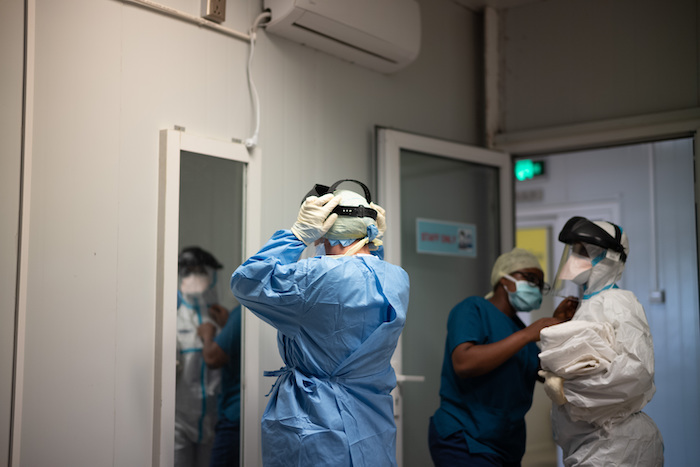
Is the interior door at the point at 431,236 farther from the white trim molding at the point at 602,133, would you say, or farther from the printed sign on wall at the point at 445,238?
the white trim molding at the point at 602,133

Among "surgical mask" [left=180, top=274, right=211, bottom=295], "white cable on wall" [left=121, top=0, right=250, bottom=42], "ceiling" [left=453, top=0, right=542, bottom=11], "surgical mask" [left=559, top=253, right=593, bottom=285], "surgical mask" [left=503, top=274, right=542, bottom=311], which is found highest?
"ceiling" [left=453, top=0, right=542, bottom=11]

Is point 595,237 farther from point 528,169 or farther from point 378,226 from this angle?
point 528,169

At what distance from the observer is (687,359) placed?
12.5 ft

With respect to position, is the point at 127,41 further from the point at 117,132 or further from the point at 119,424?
the point at 119,424

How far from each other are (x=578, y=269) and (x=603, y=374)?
16.8 inches

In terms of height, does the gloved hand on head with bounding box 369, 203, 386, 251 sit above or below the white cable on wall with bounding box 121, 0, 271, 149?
below

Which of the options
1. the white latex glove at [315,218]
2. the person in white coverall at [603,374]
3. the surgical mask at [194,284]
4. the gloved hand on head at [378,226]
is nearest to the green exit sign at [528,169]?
the person in white coverall at [603,374]

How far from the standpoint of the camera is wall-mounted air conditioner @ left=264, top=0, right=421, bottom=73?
2.45 metres

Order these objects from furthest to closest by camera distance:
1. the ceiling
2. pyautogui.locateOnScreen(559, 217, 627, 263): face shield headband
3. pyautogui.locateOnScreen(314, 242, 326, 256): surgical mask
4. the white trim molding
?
the ceiling
the white trim molding
pyautogui.locateOnScreen(559, 217, 627, 263): face shield headband
pyautogui.locateOnScreen(314, 242, 326, 256): surgical mask

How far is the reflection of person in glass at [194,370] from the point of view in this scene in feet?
7.36

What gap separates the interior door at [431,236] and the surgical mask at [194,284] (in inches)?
31.1

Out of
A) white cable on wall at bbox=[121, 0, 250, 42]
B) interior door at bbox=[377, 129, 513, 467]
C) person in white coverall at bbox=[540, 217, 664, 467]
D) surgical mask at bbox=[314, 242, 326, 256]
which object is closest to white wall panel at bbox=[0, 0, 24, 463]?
white cable on wall at bbox=[121, 0, 250, 42]

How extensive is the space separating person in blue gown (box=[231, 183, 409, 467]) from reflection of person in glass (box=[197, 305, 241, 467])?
44 cm

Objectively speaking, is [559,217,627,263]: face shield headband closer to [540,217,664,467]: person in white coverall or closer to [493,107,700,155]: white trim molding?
[540,217,664,467]: person in white coverall
